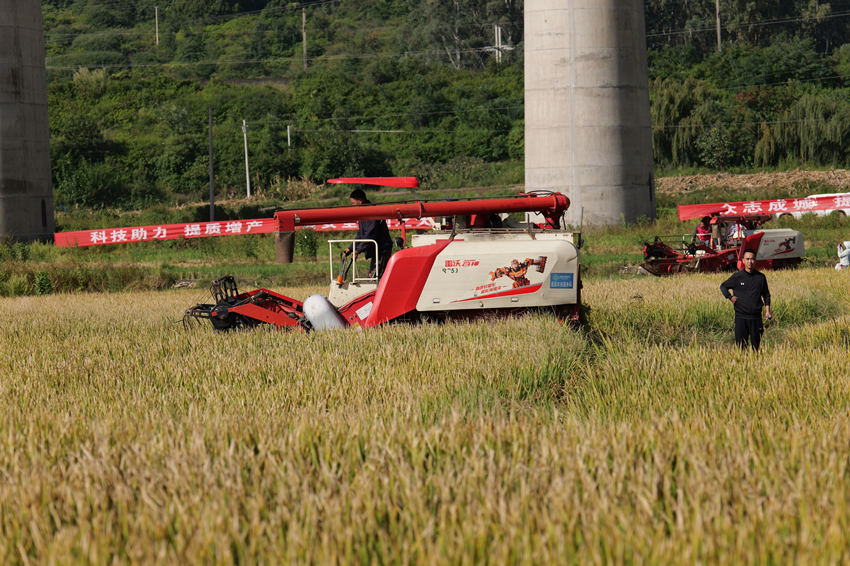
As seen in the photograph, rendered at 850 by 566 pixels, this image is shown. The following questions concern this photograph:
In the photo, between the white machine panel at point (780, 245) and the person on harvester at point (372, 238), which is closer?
the person on harvester at point (372, 238)

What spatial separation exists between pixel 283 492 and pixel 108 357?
5.52 metres

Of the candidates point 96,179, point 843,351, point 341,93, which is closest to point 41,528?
point 843,351

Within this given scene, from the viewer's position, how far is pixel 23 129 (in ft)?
102

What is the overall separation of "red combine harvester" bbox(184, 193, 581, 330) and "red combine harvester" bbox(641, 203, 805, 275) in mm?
10820

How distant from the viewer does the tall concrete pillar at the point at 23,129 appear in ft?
101

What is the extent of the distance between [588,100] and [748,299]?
19.7m

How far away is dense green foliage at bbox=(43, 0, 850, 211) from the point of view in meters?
59.7

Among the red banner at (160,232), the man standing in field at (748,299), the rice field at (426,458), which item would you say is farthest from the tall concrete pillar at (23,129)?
the man standing in field at (748,299)

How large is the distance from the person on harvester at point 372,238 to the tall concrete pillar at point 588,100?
1804cm

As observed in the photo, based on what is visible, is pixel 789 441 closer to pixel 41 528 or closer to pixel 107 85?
pixel 41 528

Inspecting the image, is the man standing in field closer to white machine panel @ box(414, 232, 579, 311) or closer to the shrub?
white machine panel @ box(414, 232, 579, 311)

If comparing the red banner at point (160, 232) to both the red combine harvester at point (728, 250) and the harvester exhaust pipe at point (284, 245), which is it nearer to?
the red combine harvester at point (728, 250)

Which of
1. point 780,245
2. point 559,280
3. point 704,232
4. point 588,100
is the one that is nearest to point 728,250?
point 704,232

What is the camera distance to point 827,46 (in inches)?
3359
